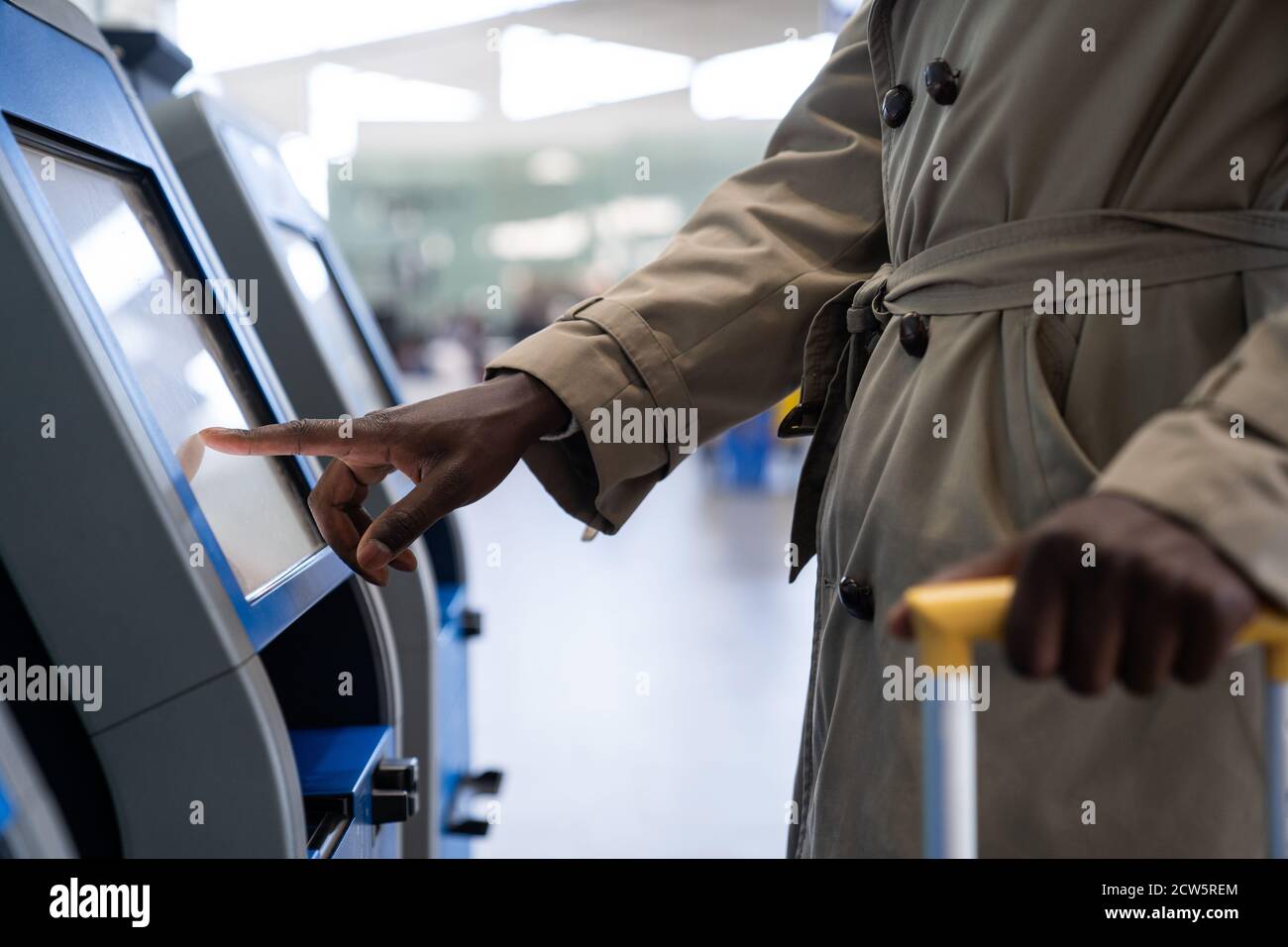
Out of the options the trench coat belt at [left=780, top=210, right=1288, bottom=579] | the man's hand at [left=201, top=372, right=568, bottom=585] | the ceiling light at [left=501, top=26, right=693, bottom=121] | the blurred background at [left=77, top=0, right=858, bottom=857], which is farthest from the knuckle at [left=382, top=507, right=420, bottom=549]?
the ceiling light at [left=501, top=26, right=693, bottom=121]

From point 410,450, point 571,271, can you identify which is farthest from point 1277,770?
point 571,271

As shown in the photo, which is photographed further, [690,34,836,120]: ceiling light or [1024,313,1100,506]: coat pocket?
[690,34,836,120]: ceiling light

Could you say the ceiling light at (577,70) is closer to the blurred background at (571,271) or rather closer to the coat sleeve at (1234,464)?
the blurred background at (571,271)

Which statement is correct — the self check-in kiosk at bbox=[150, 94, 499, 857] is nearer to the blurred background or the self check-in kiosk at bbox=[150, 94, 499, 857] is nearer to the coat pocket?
the blurred background

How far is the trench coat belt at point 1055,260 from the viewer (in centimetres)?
71

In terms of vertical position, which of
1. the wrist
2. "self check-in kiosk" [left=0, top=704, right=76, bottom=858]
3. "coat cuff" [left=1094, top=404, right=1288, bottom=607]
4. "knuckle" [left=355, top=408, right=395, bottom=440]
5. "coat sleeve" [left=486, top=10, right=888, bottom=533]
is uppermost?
"coat sleeve" [left=486, top=10, right=888, bottom=533]

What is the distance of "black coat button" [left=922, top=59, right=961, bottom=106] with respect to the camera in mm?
830

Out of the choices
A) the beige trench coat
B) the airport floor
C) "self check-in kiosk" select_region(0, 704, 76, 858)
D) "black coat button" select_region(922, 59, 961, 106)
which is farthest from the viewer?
the airport floor

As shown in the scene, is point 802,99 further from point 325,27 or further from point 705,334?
point 325,27

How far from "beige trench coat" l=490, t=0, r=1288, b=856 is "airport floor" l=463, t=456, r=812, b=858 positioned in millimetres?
1669

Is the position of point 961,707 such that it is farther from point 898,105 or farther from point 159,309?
point 159,309

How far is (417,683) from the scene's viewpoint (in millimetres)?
1496

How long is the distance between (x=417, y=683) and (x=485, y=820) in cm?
36

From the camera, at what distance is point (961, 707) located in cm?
51
